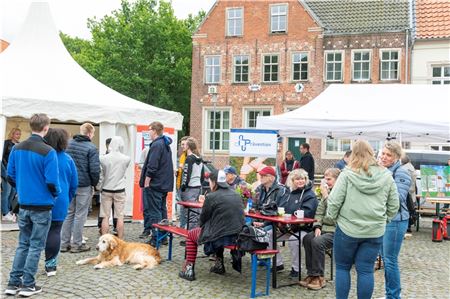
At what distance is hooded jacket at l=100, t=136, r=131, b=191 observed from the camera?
298 inches

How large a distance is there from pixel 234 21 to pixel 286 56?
3.51 m

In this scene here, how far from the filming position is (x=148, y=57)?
31594mm

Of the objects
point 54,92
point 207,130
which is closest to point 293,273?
point 54,92

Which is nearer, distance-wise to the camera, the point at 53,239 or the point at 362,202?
the point at 362,202

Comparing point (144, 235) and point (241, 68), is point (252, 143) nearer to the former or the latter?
point (144, 235)

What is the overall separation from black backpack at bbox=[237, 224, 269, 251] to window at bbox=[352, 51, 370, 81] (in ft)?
63.6

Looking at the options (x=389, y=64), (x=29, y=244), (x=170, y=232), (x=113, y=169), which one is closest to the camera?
(x=29, y=244)

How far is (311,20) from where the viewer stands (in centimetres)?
2417

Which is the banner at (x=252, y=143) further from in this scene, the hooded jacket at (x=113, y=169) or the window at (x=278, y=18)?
the window at (x=278, y=18)

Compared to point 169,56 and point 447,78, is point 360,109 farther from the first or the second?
point 169,56

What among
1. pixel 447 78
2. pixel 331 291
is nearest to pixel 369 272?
pixel 331 291

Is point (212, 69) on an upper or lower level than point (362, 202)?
upper

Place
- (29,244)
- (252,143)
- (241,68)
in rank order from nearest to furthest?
(29,244) → (252,143) → (241,68)

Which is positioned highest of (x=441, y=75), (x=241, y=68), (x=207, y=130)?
(x=241, y=68)
